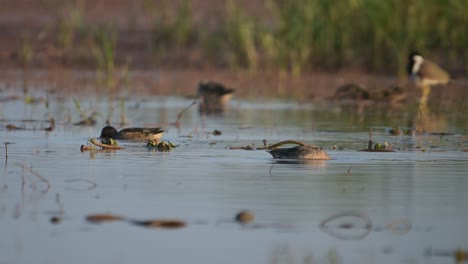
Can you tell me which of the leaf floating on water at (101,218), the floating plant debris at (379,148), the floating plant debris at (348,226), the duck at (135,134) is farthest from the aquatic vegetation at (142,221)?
the duck at (135,134)

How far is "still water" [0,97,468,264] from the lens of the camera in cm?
557

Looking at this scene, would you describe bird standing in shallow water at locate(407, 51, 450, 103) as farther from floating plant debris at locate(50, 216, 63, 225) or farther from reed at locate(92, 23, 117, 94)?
floating plant debris at locate(50, 216, 63, 225)

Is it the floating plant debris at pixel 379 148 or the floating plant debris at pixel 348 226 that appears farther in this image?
the floating plant debris at pixel 379 148

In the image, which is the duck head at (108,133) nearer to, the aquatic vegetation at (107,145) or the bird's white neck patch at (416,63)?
the aquatic vegetation at (107,145)

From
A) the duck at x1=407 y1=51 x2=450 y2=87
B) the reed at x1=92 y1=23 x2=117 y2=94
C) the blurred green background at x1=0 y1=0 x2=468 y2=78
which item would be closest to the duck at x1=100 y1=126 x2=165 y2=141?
the reed at x1=92 y1=23 x2=117 y2=94

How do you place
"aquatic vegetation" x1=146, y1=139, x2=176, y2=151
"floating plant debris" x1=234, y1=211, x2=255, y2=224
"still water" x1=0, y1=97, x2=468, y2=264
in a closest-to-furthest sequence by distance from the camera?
"still water" x1=0, y1=97, x2=468, y2=264 → "floating plant debris" x1=234, y1=211, x2=255, y2=224 → "aquatic vegetation" x1=146, y1=139, x2=176, y2=151

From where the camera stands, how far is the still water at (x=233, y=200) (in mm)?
5570

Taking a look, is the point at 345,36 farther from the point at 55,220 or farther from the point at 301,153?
the point at 55,220

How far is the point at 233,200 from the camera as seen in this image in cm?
693

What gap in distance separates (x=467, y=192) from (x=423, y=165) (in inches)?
56.9

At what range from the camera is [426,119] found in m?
13.7

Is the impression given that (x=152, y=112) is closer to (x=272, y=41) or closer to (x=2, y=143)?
(x=2, y=143)

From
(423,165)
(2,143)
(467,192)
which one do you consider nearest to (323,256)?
(467,192)

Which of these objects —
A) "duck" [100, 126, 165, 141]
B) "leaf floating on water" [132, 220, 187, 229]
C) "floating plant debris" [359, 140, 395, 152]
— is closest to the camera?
"leaf floating on water" [132, 220, 187, 229]
